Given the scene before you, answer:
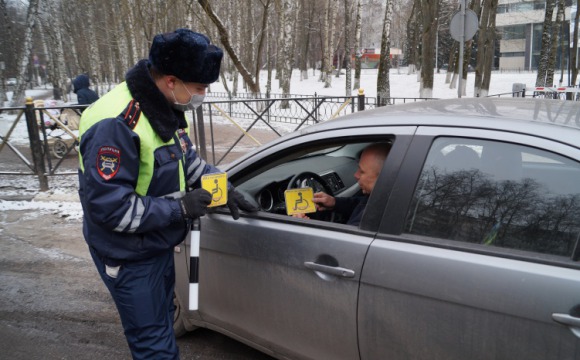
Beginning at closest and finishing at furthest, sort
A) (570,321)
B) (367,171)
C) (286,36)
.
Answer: (570,321) → (367,171) → (286,36)

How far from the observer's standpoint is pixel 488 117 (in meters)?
2.00

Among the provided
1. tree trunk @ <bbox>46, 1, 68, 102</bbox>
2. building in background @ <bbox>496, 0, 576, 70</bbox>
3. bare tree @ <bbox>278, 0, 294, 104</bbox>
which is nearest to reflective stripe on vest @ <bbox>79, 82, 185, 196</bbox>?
bare tree @ <bbox>278, 0, 294, 104</bbox>

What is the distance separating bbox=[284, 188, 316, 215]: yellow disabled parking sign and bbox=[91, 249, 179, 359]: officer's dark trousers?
0.81m

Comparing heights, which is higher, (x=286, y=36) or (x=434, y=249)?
(x=286, y=36)

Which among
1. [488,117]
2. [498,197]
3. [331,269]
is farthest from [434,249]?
[488,117]

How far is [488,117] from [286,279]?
1208 millimetres

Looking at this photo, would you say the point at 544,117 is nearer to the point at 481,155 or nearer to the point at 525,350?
the point at 481,155

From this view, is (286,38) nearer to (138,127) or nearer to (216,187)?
(216,187)

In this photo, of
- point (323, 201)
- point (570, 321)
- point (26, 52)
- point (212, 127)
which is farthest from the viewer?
point (26, 52)

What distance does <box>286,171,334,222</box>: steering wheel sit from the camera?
3.05 meters

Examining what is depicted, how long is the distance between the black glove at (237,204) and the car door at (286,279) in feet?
0.19

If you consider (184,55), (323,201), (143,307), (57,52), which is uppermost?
(57,52)

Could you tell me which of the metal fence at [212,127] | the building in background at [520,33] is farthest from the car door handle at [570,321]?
the building in background at [520,33]

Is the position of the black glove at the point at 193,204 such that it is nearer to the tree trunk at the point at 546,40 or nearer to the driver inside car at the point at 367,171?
the driver inside car at the point at 367,171
